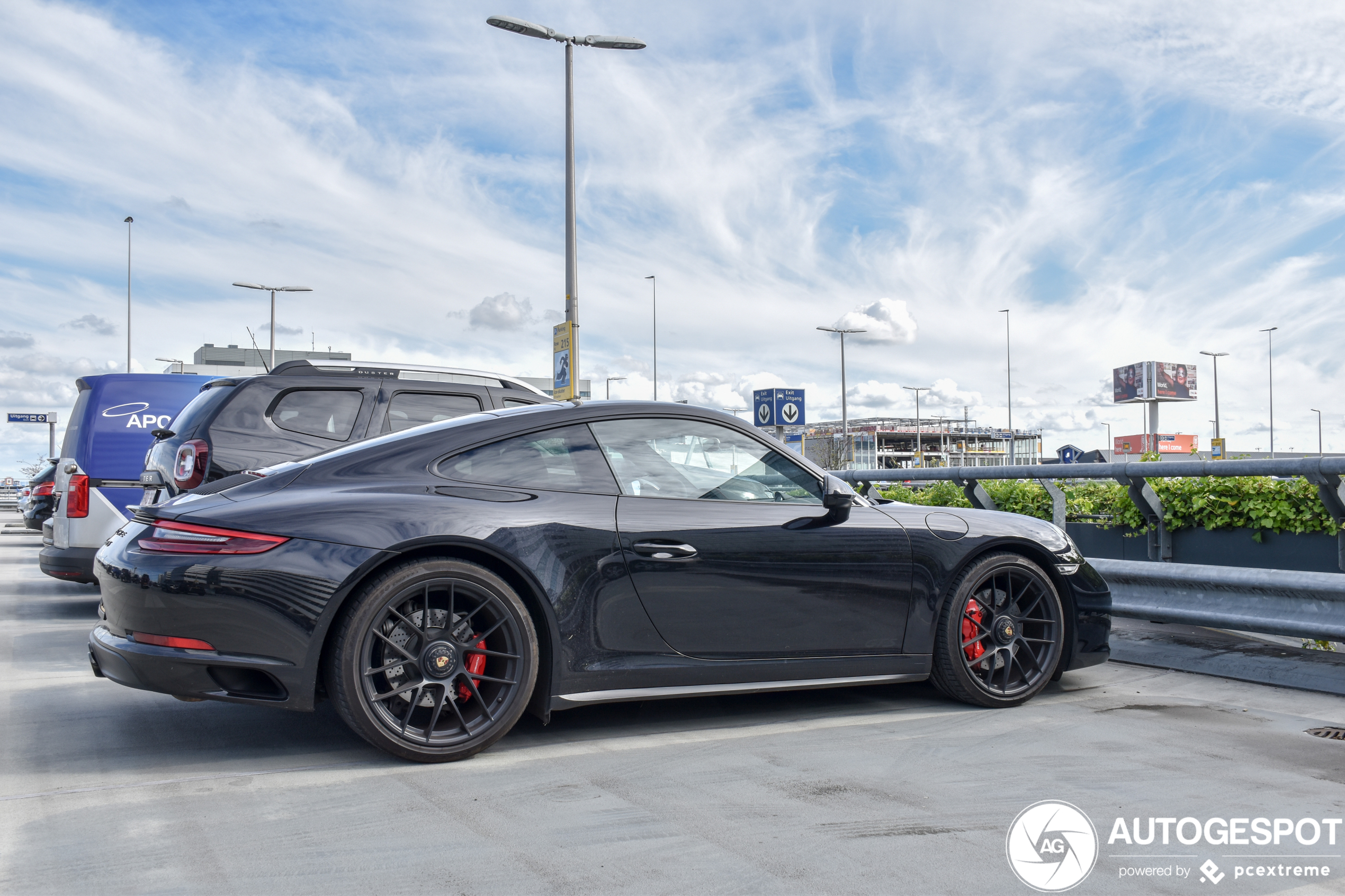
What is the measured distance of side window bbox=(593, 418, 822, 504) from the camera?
4.21m

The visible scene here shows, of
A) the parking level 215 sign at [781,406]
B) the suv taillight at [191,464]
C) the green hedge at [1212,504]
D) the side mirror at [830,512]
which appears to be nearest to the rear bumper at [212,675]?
the side mirror at [830,512]

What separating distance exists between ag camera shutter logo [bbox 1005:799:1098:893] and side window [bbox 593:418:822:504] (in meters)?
1.59

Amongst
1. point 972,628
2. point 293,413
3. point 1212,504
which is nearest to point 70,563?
point 293,413

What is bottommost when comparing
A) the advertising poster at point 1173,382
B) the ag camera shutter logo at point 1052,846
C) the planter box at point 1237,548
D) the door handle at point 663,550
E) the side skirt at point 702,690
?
the ag camera shutter logo at point 1052,846

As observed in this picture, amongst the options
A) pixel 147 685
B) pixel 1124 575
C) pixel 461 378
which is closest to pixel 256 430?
pixel 461 378

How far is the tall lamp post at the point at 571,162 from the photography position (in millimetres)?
15477

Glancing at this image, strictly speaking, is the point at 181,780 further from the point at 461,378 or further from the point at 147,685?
the point at 461,378

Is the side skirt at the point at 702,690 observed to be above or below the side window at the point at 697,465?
below

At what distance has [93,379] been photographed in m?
8.59

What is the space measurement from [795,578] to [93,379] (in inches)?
269

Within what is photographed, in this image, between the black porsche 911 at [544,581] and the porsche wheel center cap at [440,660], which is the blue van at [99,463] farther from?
the porsche wheel center cap at [440,660]

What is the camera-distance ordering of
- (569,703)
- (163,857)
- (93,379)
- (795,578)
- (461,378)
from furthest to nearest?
(93,379) < (461,378) < (795,578) < (569,703) < (163,857)

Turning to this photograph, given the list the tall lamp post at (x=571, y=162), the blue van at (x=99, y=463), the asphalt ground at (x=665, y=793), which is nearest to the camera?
the asphalt ground at (x=665, y=793)

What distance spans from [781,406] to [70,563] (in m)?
12.6
